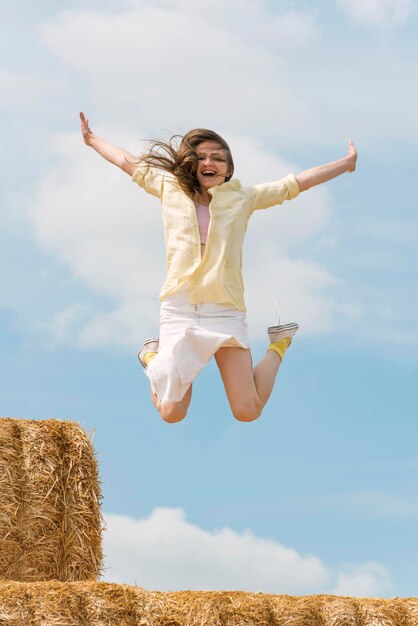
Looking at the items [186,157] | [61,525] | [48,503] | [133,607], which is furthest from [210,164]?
[133,607]

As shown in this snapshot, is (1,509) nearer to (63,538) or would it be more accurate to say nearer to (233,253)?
(63,538)

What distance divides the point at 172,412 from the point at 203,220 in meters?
1.36

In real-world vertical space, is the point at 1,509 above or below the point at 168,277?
below

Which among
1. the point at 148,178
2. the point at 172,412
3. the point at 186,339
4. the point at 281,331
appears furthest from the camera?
the point at 281,331

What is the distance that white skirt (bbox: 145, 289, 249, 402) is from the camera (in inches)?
273

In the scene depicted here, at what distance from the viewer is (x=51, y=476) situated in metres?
7.78

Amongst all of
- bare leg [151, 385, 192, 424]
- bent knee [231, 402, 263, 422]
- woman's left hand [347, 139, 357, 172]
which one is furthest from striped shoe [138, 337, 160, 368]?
woman's left hand [347, 139, 357, 172]

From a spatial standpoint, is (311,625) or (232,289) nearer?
(311,625)

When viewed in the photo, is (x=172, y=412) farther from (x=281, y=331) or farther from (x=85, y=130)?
(x=85, y=130)

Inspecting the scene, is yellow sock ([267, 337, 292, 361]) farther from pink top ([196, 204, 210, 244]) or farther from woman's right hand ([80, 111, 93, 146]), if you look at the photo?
woman's right hand ([80, 111, 93, 146])

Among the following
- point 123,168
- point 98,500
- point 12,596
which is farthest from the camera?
point 98,500

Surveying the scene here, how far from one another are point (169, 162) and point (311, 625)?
11.0 feet

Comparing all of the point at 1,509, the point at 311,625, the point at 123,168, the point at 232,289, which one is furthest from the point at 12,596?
the point at 123,168

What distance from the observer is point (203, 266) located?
23.3 feet
